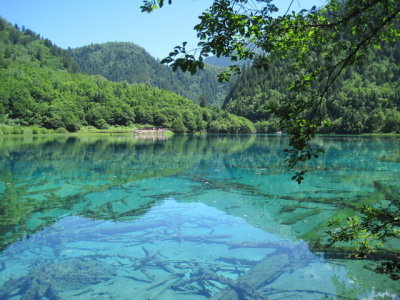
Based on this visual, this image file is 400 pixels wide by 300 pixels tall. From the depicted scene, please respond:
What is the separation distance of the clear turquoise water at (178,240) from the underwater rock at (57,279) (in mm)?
25

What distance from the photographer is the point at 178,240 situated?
446 inches

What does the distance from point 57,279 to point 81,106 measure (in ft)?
503

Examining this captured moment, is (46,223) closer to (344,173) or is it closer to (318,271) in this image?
(318,271)

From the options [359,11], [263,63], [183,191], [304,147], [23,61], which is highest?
[23,61]

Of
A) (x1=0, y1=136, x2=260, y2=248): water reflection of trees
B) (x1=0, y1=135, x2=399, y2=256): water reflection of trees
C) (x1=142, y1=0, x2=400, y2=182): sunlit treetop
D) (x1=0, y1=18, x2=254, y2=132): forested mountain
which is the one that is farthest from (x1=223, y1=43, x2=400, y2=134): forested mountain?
(x1=142, y1=0, x2=400, y2=182): sunlit treetop

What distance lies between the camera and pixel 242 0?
494 cm

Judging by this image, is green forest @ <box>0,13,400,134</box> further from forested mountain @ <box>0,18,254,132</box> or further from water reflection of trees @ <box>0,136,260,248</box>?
water reflection of trees @ <box>0,136,260,248</box>

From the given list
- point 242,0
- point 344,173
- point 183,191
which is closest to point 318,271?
point 242,0

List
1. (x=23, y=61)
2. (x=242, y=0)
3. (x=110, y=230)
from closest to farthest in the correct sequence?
(x=242, y=0)
(x=110, y=230)
(x=23, y=61)

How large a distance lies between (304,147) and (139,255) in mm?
6772

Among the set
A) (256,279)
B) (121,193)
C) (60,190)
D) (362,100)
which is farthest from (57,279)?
(362,100)

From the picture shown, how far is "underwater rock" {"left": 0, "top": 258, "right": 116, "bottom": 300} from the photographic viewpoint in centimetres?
764

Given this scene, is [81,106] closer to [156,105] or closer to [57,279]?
[156,105]

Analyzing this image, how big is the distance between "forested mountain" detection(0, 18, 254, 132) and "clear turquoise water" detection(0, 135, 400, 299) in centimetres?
11462
